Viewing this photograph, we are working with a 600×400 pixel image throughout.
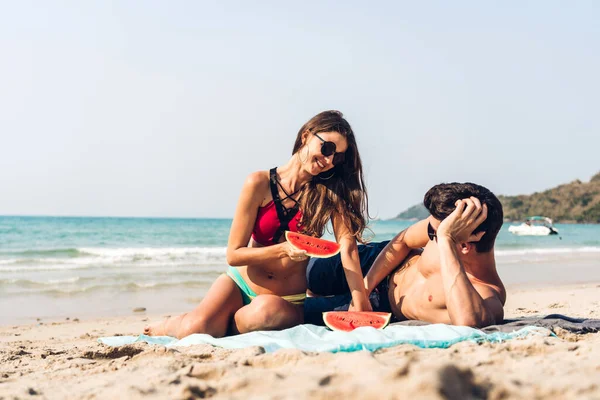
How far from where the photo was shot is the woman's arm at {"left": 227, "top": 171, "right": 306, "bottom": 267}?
436cm

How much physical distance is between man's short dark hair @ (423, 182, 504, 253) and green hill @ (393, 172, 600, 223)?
6896 centimetres

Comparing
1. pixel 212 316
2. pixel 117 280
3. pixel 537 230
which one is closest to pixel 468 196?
pixel 212 316

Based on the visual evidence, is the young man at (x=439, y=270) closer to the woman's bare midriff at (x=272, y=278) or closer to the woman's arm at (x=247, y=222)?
the woman's bare midriff at (x=272, y=278)

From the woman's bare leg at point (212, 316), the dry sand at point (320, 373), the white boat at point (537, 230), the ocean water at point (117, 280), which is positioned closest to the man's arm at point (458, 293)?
the dry sand at point (320, 373)

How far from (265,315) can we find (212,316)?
18.4 inches

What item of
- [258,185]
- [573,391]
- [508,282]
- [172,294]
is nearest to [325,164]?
[258,185]

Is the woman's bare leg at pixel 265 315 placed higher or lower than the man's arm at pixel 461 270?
lower

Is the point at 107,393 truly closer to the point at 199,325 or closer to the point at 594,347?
the point at 199,325

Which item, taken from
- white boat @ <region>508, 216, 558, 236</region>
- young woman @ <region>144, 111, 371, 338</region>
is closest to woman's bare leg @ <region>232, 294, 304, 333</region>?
young woman @ <region>144, 111, 371, 338</region>

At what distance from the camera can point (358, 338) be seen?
369 cm

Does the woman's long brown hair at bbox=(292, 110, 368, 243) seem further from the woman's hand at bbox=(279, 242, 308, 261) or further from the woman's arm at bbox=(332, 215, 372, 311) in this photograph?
the woman's hand at bbox=(279, 242, 308, 261)

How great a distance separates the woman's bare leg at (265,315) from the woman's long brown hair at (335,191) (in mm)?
627

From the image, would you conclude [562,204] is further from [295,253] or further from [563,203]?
[295,253]

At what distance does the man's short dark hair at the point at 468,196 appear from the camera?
437 cm
